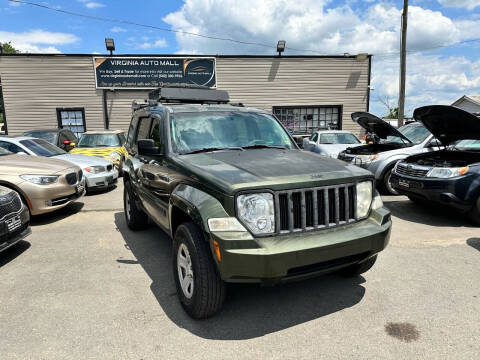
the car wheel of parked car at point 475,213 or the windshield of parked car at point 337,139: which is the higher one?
the windshield of parked car at point 337,139

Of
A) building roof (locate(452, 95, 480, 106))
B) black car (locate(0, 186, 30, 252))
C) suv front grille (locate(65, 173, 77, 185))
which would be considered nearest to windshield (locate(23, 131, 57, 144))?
suv front grille (locate(65, 173, 77, 185))

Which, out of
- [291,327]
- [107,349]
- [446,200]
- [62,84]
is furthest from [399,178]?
[62,84]

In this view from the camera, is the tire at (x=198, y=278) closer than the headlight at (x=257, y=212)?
No

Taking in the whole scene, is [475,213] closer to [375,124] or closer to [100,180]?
[375,124]

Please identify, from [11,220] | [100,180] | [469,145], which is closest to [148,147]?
[11,220]

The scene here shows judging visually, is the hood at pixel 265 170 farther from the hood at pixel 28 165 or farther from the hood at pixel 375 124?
the hood at pixel 375 124

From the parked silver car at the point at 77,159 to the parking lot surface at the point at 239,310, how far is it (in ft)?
12.3

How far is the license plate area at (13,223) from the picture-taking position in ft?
12.8

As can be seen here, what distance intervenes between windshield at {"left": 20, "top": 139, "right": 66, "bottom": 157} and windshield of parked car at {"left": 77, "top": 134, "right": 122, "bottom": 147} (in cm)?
213

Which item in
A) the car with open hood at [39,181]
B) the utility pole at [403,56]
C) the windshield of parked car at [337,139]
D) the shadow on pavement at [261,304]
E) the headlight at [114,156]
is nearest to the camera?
the shadow on pavement at [261,304]

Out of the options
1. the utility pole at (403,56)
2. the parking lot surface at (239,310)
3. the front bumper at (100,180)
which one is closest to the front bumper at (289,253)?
the parking lot surface at (239,310)

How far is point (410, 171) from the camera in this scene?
5.96 metres

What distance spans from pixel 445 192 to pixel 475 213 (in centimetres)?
57

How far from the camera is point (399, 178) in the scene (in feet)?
20.2
